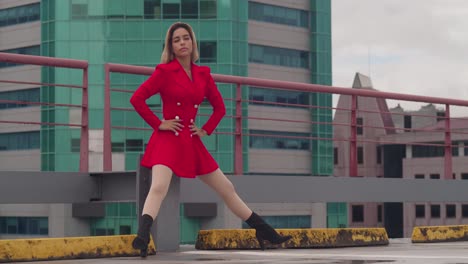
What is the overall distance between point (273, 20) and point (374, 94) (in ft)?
223

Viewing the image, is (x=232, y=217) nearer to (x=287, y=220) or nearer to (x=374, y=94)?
(x=287, y=220)

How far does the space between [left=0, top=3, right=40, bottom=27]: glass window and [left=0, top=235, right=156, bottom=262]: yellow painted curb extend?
70681 mm

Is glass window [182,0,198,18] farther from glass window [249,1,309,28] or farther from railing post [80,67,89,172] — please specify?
railing post [80,67,89,172]

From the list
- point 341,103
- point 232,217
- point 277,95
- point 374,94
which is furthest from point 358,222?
point 374,94

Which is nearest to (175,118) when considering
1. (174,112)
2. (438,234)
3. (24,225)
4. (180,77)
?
(174,112)

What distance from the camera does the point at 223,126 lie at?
2815 inches

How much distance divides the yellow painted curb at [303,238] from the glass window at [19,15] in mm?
68752

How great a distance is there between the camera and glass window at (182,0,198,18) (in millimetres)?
74500

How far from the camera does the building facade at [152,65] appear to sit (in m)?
72.1

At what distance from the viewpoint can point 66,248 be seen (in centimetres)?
884

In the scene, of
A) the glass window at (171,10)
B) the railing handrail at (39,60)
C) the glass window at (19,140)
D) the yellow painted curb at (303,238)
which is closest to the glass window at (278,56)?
the glass window at (171,10)

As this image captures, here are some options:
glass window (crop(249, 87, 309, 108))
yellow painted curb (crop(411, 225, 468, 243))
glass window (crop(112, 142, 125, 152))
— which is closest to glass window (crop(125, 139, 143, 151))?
glass window (crop(112, 142, 125, 152))

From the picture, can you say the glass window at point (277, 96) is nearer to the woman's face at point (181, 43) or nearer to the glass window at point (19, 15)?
the glass window at point (19, 15)

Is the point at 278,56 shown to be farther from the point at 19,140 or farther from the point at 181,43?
the point at 181,43
